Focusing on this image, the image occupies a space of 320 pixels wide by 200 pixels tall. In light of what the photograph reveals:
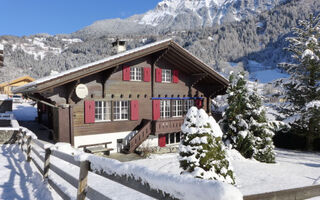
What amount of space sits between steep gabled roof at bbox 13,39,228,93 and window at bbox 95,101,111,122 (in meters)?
2.40

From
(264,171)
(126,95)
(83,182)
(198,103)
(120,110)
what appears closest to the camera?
(83,182)

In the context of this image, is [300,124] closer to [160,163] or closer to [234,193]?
[160,163]

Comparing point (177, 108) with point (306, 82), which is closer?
point (177, 108)

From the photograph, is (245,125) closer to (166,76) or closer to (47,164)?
(166,76)

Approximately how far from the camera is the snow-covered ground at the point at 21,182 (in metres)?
5.20

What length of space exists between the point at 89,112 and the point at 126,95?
2845 millimetres

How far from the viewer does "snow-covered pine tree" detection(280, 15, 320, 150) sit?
18.8 m

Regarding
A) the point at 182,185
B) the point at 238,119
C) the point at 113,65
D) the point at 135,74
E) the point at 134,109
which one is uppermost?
the point at 113,65

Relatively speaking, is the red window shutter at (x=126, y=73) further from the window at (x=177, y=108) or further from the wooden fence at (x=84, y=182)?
the wooden fence at (x=84, y=182)

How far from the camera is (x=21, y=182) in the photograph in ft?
20.3

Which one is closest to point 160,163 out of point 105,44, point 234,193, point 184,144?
point 184,144

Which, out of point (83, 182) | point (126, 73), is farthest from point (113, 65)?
point (83, 182)

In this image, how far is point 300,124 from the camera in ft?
64.4

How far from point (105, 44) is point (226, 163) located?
190989 mm
